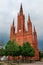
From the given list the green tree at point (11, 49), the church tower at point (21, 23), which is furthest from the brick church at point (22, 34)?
the green tree at point (11, 49)

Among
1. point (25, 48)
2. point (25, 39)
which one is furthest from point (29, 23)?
point (25, 48)

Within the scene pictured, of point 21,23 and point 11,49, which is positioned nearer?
point 11,49

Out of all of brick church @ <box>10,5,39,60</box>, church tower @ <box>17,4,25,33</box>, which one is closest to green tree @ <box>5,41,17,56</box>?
brick church @ <box>10,5,39,60</box>

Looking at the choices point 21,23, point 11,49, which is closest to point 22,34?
point 21,23

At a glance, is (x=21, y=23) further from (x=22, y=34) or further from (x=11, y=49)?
(x=11, y=49)

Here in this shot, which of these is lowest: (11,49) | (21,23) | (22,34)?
(11,49)

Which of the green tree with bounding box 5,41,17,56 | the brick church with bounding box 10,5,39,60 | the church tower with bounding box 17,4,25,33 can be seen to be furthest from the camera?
the church tower with bounding box 17,4,25,33

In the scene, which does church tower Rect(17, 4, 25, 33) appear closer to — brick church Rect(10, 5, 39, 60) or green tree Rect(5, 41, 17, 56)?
brick church Rect(10, 5, 39, 60)

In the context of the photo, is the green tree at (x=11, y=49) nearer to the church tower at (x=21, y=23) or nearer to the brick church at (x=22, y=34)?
the brick church at (x=22, y=34)

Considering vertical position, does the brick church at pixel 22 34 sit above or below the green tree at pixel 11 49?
above

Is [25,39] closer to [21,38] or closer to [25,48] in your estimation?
[21,38]

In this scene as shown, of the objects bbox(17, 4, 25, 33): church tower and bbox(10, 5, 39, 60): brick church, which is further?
bbox(17, 4, 25, 33): church tower

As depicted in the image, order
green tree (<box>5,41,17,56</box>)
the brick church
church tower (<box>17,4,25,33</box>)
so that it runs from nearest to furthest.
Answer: green tree (<box>5,41,17,56</box>), the brick church, church tower (<box>17,4,25,33</box>)

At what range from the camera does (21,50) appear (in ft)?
216
